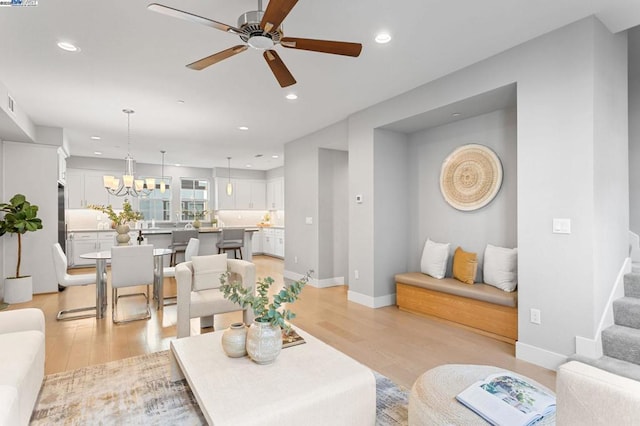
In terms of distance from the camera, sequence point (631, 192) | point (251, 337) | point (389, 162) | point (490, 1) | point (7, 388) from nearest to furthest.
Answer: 1. point (7, 388)
2. point (251, 337)
3. point (490, 1)
4. point (631, 192)
5. point (389, 162)

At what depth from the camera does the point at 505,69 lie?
10.2 feet

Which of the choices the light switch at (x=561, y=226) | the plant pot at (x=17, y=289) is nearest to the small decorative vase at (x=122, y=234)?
the plant pot at (x=17, y=289)

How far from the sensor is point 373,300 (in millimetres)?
4582

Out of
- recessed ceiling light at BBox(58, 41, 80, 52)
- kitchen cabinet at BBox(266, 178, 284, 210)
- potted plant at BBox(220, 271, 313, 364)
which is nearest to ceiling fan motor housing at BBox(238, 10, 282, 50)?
potted plant at BBox(220, 271, 313, 364)

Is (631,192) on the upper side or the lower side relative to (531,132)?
lower

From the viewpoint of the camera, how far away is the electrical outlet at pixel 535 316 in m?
2.87

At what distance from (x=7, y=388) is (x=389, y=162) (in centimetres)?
430

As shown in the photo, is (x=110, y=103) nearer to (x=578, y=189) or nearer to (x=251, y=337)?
(x=251, y=337)

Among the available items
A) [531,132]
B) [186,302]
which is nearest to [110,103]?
[186,302]

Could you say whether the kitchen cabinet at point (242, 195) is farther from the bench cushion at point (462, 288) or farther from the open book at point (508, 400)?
the open book at point (508, 400)

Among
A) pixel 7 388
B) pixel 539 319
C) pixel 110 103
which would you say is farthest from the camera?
pixel 110 103

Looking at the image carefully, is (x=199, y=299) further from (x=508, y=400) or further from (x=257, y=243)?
(x=257, y=243)

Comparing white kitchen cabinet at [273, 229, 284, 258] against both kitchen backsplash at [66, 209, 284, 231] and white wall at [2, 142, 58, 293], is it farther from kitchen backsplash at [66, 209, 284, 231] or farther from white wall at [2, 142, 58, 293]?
white wall at [2, 142, 58, 293]

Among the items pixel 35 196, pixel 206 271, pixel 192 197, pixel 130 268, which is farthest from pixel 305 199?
pixel 192 197
